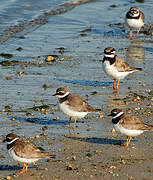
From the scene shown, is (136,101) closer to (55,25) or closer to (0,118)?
(0,118)

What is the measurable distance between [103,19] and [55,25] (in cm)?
212

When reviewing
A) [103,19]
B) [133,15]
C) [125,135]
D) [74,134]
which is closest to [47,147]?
[74,134]

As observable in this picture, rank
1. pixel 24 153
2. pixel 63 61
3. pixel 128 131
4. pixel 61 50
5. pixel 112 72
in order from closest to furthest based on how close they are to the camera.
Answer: pixel 24 153 < pixel 128 131 < pixel 112 72 < pixel 63 61 < pixel 61 50

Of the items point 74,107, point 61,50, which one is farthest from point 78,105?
point 61,50

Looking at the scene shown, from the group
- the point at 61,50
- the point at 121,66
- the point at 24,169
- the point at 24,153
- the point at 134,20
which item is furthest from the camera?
the point at 134,20

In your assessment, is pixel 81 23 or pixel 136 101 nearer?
pixel 136 101

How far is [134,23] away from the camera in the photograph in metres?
16.6

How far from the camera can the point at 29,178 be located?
271 inches

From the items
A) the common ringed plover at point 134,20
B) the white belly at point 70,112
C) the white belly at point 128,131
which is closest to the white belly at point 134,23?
the common ringed plover at point 134,20

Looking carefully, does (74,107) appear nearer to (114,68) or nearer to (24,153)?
(24,153)

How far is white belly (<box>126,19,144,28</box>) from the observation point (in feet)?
54.6

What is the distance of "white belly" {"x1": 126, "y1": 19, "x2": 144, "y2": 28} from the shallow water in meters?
0.39

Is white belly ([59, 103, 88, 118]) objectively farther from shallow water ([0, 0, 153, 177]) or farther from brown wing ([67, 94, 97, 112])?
shallow water ([0, 0, 153, 177])

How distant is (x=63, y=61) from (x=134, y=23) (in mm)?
4552
